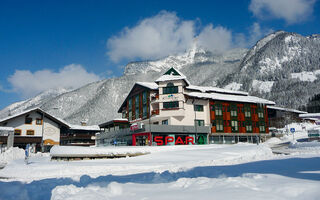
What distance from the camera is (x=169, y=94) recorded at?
46969 millimetres

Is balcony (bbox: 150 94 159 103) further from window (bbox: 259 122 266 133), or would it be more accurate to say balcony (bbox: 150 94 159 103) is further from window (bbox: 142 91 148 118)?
window (bbox: 259 122 266 133)

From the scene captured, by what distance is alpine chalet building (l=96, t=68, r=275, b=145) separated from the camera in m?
44.1

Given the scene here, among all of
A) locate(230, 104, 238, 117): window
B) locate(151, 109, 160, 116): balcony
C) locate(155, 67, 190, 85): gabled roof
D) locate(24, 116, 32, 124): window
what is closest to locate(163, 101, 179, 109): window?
locate(151, 109, 160, 116): balcony

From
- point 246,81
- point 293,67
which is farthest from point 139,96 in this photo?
point 293,67

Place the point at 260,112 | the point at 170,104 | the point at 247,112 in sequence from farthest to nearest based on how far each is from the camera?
the point at 260,112, the point at 247,112, the point at 170,104

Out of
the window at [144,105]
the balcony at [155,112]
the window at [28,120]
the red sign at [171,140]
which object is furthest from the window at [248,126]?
the window at [28,120]

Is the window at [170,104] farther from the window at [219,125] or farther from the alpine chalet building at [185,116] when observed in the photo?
the window at [219,125]

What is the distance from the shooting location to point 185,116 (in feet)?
154

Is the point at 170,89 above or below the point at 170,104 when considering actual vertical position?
above

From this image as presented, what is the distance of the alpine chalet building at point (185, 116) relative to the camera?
1737 inches

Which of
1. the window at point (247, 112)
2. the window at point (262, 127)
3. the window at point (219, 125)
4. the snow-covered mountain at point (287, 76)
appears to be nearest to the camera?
the window at point (219, 125)

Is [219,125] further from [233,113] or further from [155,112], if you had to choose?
[155,112]

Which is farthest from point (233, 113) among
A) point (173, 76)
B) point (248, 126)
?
point (173, 76)

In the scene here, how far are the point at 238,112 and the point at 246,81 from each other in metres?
146
